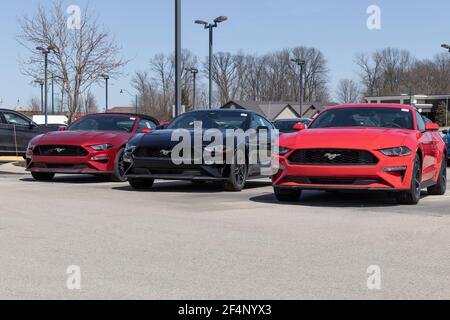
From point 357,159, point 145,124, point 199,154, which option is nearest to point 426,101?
point 145,124

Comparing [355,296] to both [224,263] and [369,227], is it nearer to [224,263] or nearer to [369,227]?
[224,263]

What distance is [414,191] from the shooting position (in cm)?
916

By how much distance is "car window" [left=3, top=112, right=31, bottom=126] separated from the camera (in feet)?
61.9

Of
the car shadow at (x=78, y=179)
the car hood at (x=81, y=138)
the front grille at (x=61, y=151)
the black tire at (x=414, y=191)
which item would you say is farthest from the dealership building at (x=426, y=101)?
the black tire at (x=414, y=191)

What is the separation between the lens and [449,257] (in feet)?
18.6

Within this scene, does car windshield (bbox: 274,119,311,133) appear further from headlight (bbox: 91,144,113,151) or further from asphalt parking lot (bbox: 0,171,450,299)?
asphalt parking lot (bbox: 0,171,450,299)

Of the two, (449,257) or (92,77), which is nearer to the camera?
(449,257)

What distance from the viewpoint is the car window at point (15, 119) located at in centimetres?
1888

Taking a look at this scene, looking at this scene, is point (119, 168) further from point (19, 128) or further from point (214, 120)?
point (19, 128)

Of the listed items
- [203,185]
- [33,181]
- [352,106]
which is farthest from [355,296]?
[33,181]

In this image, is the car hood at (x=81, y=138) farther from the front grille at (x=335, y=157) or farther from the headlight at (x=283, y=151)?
the front grille at (x=335, y=157)

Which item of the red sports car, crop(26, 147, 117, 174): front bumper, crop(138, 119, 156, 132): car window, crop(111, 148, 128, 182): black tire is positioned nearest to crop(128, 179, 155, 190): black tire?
the red sports car

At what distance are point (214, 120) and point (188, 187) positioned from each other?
49.8 inches

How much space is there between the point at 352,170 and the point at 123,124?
20.7 feet
